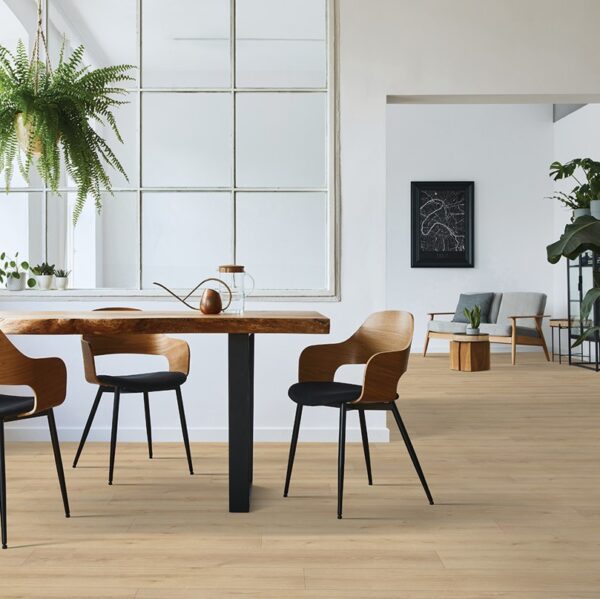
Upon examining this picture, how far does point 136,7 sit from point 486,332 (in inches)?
230

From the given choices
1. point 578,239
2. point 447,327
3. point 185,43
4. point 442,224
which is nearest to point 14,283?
point 185,43

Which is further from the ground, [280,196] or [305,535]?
[280,196]

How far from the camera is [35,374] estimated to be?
8.71 feet

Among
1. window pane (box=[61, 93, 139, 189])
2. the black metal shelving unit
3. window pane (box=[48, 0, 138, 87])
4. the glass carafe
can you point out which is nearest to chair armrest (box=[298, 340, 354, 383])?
the glass carafe

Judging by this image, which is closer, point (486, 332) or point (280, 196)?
point (280, 196)

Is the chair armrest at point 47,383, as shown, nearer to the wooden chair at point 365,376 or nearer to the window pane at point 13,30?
the wooden chair at point 365,376

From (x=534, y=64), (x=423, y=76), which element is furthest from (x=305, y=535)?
(x=534, y=64)

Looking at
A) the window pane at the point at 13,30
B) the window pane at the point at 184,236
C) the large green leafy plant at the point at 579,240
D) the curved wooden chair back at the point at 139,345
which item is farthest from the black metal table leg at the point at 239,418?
the large green leafy plant at the point at 579,240

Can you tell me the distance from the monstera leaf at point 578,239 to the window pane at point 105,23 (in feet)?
8.95

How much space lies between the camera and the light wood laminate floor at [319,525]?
2.25 meters

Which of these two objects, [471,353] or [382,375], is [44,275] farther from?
[471,353]

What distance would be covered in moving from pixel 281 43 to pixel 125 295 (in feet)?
5.68

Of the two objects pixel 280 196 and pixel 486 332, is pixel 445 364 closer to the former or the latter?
pixel 486 332

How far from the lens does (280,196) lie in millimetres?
4375
